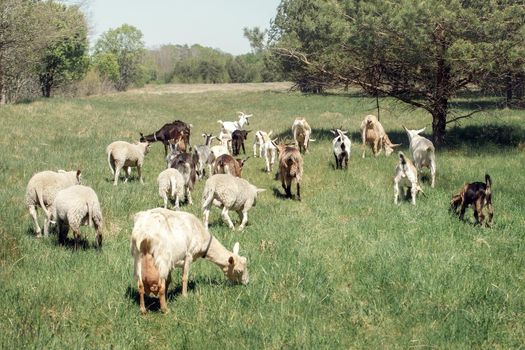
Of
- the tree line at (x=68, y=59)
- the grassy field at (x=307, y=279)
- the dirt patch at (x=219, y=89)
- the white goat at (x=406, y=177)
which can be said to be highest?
the tree line at (x=68, y=59)

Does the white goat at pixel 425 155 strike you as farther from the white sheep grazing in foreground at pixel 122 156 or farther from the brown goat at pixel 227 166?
the white sheep grazing in foreground at pixel 122 156

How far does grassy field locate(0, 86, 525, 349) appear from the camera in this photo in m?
5.87

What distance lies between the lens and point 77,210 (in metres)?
8.41

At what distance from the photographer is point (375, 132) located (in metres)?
19.4

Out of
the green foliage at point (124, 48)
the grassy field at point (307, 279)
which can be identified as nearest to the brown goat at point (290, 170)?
the grassy field at point (307, 279)

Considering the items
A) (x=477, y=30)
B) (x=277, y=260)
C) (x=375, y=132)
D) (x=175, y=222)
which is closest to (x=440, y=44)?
(x=477, y=30)

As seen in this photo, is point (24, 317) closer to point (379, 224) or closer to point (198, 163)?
point (379, 224)

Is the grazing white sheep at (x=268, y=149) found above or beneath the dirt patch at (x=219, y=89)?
beneath

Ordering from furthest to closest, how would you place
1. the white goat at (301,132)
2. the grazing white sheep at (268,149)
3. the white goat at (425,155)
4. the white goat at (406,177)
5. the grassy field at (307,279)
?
the white goat at (301,132), the grazing white sheep at (268,149), the white goat at (425,155), the white goat at (406,177), the grassy field at (307,279)

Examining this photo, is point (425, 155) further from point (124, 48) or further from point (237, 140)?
point (124, 48)

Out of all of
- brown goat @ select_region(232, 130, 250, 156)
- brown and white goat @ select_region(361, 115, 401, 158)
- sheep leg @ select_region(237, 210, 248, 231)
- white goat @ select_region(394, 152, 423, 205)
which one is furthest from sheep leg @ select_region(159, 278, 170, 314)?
brown goat @ select_region(232, 130, 250, 156)

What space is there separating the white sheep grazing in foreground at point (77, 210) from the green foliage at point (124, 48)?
3989 inches

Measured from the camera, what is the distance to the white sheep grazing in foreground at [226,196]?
1027 centimetres

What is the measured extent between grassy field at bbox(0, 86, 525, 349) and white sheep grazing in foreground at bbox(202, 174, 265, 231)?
0.46 meters
